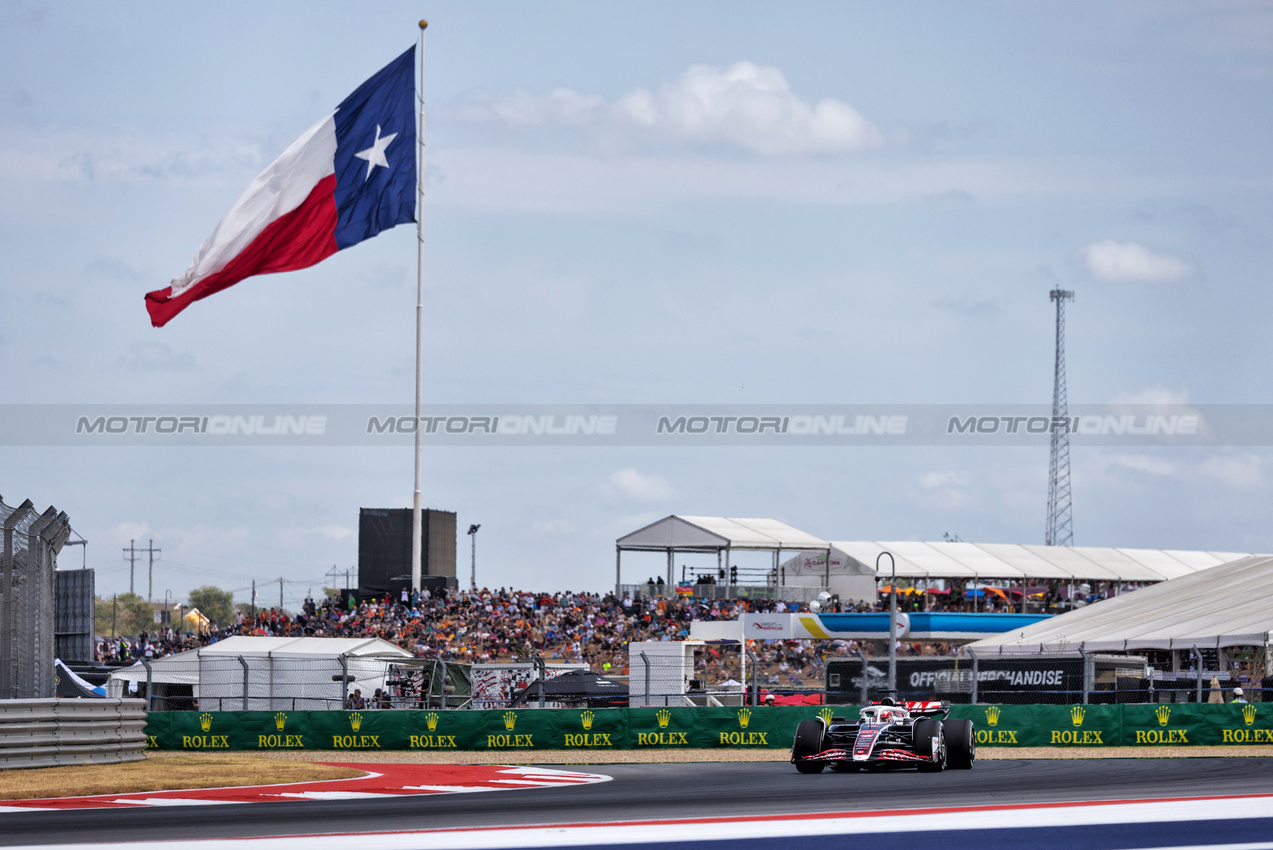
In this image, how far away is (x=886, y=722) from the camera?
64.9 feet

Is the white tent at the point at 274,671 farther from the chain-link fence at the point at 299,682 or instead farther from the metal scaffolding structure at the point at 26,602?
the metal scaffolding structure at the point at 26,602

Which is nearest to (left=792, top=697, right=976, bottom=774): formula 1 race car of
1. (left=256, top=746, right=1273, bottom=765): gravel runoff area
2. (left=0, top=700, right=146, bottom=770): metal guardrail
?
(left=256, top=746, right=1273, bottom=765): gravel runoff area

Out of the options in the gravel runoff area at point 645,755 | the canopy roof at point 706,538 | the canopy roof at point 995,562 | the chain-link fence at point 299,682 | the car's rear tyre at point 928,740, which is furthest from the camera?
the canopy roof at point 995,562

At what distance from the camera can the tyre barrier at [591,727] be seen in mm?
25281

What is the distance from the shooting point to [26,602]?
18.5m

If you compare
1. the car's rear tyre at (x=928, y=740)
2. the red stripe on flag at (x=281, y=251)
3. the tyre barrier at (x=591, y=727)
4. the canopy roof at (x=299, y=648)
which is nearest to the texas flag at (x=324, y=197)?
the red stripe on flag at (x=281, y=251)

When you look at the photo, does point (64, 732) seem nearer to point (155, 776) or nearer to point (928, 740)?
point (155, 776)

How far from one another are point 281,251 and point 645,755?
14422 millimetres

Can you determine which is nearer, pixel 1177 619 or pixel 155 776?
pixel 155 776

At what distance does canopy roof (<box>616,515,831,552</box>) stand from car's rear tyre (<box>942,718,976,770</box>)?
31099mm

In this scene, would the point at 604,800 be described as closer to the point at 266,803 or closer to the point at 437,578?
the point at 266,803

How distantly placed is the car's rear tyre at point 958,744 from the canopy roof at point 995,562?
106ft

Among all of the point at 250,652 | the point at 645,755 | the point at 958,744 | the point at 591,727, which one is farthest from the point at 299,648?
the point at 958,744

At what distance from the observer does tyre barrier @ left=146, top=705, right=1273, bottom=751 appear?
25.3m
